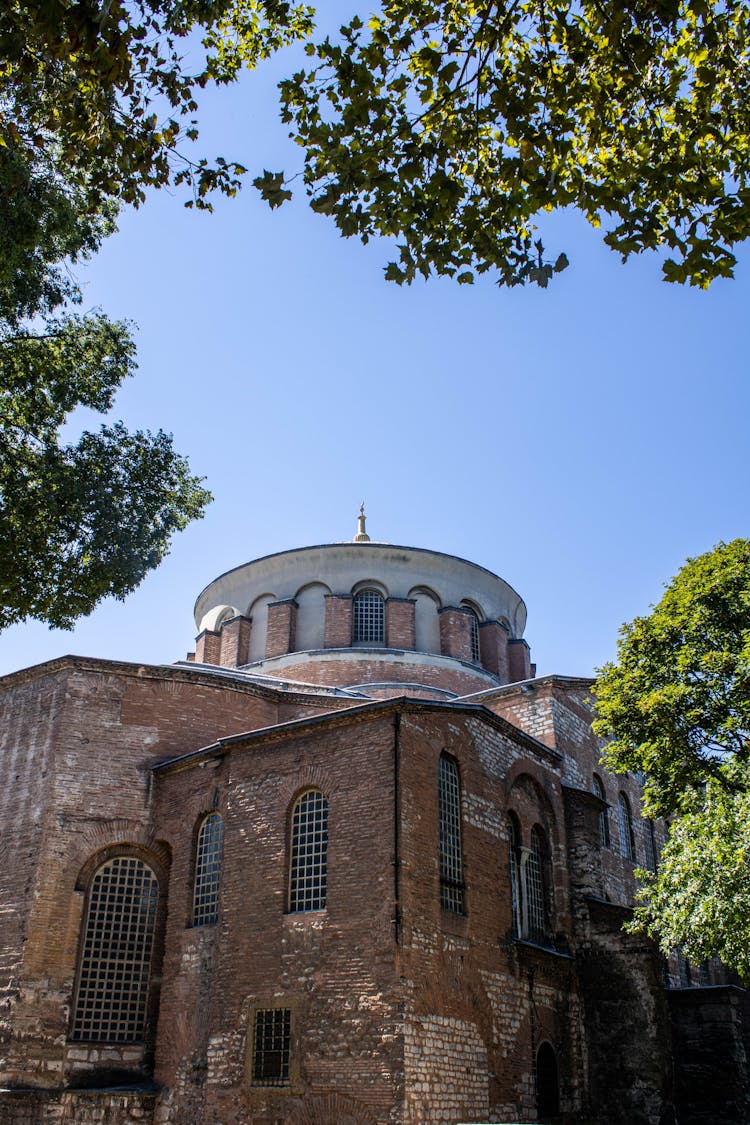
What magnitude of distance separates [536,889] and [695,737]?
440 centimetres

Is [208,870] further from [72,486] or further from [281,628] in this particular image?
[281,628]

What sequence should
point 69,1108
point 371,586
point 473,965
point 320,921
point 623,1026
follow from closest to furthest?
point 320,921
point 473,965
point 69,1108
point 623,1026
point 371,586

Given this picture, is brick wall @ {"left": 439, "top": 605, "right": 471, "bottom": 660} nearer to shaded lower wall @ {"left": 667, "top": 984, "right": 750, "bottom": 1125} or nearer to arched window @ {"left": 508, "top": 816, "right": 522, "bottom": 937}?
arched window @ {"left": 508, "top": 816, "right": 522, "bottom": 937}

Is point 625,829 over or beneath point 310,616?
beneath

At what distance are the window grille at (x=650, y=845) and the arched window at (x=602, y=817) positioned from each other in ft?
7.56

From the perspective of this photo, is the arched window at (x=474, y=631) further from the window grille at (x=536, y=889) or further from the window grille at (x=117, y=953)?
the window grille at (x=117, y=953)

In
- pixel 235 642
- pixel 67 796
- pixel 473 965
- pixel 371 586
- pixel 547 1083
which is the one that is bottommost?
pixel 547 1083

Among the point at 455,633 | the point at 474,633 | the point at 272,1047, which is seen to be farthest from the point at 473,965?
the point at 474,633

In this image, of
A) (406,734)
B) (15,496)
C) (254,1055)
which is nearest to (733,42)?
(15,496)

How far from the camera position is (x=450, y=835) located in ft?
48.1

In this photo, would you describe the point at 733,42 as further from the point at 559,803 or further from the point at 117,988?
the point at 117,988

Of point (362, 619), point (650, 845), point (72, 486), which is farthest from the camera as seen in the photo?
point (362, 619)

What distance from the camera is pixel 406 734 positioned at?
1416cm

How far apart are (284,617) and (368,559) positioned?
A: 2.75 meters
